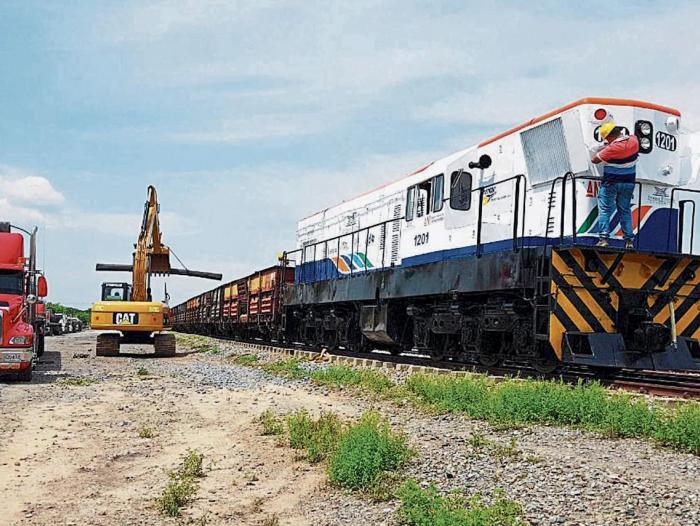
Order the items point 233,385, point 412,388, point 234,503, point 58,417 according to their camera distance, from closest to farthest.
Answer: point 234,503 < point 58,417 < point 412,388 < point 233,385

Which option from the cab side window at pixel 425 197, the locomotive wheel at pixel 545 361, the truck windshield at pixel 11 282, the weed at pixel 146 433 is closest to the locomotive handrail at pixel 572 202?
the locomotive wheel at pixel 545 361

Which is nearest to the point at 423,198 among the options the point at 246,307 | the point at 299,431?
the point at 299,431

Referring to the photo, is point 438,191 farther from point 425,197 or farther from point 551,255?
point 551,255

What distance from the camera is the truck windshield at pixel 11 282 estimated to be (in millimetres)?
13047

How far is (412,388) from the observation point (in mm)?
9430

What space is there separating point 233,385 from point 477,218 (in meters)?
4.52

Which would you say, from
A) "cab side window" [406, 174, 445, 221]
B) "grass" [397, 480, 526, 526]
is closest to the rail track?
"cab side window" [406, 174, 445, 221]

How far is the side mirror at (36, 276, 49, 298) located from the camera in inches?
552

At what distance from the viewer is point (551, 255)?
9.55 metres

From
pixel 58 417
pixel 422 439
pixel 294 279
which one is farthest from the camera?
pixel 294 279

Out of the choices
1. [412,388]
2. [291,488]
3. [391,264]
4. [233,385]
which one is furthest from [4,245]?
[291,488]

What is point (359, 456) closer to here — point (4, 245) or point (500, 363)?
point (500, 363)

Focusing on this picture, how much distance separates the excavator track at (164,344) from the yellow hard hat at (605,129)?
13.6 metres

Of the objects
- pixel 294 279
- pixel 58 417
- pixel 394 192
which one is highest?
pixel 394 192
